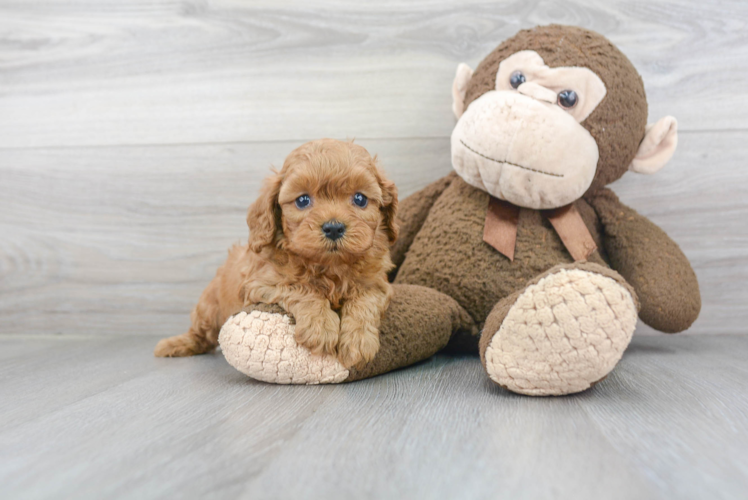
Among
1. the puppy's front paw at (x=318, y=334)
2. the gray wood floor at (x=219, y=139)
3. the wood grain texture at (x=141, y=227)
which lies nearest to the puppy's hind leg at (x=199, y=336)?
the gray wood floor at (x=219, y=139)

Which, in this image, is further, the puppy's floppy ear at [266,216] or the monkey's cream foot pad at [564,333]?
the puppy's floppy ear at [266,216]

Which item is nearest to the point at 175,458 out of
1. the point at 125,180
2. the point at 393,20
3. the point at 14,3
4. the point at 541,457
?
the point at 541,457

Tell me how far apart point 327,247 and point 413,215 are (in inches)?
23.0

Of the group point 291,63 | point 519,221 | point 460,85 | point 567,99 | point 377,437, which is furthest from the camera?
point 291,63

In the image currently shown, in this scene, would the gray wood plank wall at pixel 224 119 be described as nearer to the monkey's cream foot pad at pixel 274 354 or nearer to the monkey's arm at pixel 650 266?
the monkey's arm at pixel 650 266

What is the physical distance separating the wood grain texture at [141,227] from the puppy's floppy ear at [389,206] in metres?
0.57

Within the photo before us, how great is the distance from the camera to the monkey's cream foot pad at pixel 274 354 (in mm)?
1143

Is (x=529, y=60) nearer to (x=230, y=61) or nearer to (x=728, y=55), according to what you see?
(x=728, y=55)

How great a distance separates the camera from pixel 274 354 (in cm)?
114

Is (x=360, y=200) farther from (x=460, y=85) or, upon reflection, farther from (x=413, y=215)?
(x=460, y=85)

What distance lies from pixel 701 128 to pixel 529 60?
2.50 feet

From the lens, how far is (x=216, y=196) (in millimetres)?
1881

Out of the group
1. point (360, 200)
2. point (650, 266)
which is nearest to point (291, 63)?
point (360, 200)

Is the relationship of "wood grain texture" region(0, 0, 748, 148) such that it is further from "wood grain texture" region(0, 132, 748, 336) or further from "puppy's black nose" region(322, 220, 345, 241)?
"puppy's black nose" region(322, 220, 345, 241)
